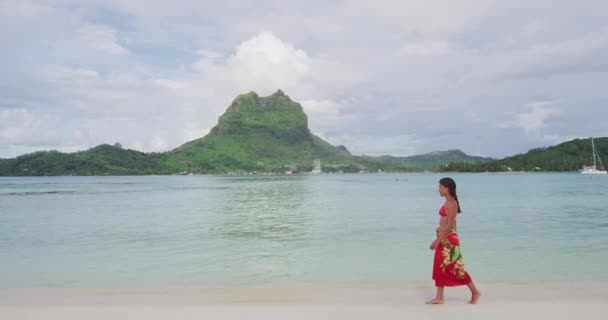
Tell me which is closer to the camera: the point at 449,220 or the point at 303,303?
the point at 449,220

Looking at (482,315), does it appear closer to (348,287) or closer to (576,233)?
(348,287)

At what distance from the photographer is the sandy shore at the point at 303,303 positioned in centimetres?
816

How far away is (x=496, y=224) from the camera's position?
2708cm

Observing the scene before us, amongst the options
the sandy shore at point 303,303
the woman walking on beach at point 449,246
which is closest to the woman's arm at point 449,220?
the woman walking on beach at point 449,246

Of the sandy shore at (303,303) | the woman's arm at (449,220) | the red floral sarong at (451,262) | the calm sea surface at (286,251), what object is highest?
the woman's arm at (449,220)

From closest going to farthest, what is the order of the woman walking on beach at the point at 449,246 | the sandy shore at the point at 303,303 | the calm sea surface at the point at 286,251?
the sandy shore at the point at 303,303 → the woman walking on beach at the point at 449,246 → the calm sea surface at the point at 286,251

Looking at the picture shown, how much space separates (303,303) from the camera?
9250mm

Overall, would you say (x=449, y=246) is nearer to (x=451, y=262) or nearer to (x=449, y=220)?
(x=451, y=262)

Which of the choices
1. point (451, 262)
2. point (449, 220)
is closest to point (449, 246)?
point (451, 262)

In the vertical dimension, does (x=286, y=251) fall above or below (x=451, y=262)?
below

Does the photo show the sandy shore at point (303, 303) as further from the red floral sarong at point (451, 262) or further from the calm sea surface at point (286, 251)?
the calm sea surface at point (286, 251)

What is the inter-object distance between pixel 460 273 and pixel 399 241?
40.7 feet

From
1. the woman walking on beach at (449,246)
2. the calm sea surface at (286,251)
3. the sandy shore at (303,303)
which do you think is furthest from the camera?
the calm sea surface at (286,251)

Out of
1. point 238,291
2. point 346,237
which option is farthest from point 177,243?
point 238,291
